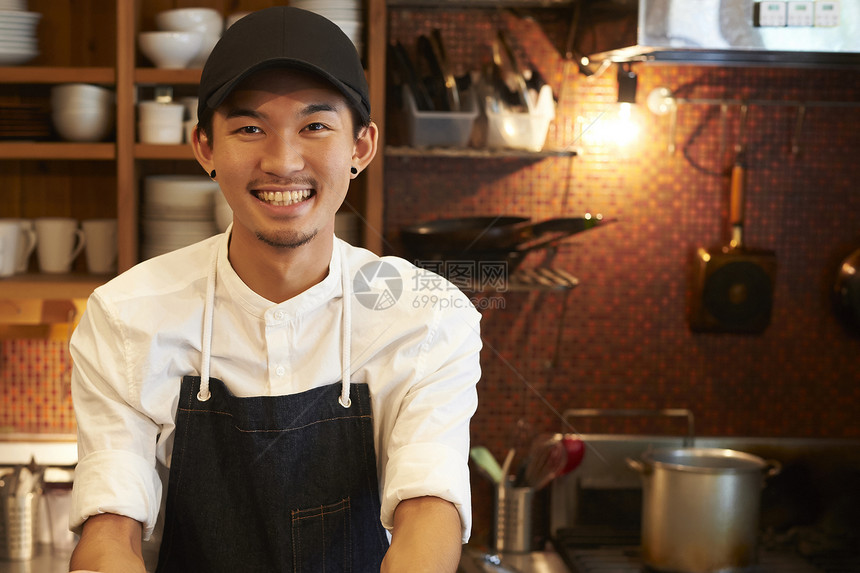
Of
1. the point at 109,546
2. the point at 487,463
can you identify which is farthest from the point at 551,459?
the point at 109,546

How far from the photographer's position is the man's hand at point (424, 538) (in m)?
0.96

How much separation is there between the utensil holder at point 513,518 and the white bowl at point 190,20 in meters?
1.16

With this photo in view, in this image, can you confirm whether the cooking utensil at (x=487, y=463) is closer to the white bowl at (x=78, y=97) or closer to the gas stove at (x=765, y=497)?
the gas stove at (x=765, y=497)

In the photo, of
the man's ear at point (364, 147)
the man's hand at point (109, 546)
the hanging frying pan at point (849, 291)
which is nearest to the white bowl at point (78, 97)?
the man's ear at point (364, 147)

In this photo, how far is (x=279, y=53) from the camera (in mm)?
1002

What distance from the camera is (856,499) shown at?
204 centimetres

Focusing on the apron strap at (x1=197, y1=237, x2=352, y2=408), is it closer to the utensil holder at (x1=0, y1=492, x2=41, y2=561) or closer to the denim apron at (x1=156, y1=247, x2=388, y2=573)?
the denim apron at (x1=156, y1=247, x2=388, y2=573)

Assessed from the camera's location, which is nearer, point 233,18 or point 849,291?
point 233,18

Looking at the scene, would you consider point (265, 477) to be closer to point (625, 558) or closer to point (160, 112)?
point (160, 112)

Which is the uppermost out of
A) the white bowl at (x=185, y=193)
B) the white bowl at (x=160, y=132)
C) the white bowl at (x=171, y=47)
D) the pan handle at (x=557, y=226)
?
the white bowl at (x=171, y=47)

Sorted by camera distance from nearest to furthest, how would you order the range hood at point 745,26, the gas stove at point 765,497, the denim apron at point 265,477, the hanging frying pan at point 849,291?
the denim apron at point 265,477, the range hood at point 745,26, the gas stove at point 765,497, the hanging frying pan at point 849,291

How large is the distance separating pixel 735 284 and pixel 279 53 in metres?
1.40

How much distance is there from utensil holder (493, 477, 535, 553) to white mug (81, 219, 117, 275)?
98 centimetres

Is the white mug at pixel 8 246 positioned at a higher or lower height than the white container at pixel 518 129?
lower
